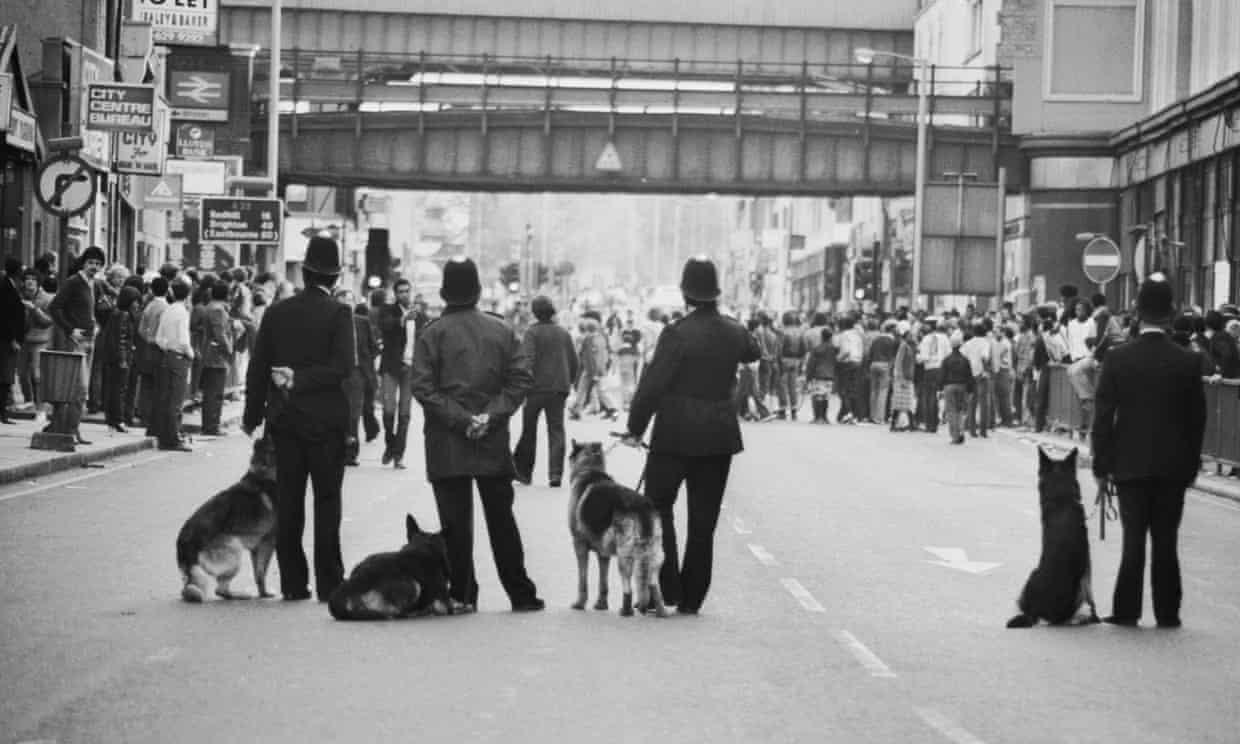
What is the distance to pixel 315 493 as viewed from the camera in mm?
13289

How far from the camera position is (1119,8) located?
6069 centimetres

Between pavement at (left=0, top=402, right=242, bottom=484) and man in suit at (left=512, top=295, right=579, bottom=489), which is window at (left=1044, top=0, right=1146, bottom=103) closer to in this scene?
pavement at (left=0, top=402, right=242, bottom=484)

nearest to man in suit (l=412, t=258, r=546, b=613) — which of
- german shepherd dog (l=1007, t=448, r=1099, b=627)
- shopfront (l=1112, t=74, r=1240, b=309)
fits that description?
german shepherd dog (l=1007, t=448, r=1099, b=627)

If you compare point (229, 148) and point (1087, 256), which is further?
point (229, 148)

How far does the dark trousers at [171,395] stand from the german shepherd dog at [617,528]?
51.4 ft

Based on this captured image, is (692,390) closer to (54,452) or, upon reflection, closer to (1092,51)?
(54,452)

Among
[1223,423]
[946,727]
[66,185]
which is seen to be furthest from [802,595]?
[66,185]

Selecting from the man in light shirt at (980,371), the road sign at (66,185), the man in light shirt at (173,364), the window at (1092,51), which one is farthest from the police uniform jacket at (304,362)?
the window at (1092,51)

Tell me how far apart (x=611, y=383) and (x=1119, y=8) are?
15953 mm

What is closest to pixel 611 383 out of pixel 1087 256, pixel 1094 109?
pixel 1094 109

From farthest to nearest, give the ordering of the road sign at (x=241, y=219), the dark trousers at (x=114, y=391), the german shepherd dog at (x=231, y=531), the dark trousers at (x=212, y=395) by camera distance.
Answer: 1. the road sign at (x=241, y=219)
2. the dark trousers at (x=212, y=395)
3. the dark trousers at (x=114, y=391)
4. the german shepherd dog at (x=231, y=531)

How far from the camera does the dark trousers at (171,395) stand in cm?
2808

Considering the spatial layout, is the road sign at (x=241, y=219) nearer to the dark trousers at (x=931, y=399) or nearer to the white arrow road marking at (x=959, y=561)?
the dark trousers at (x=931, y=399)

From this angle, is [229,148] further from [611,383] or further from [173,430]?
[173,430]
